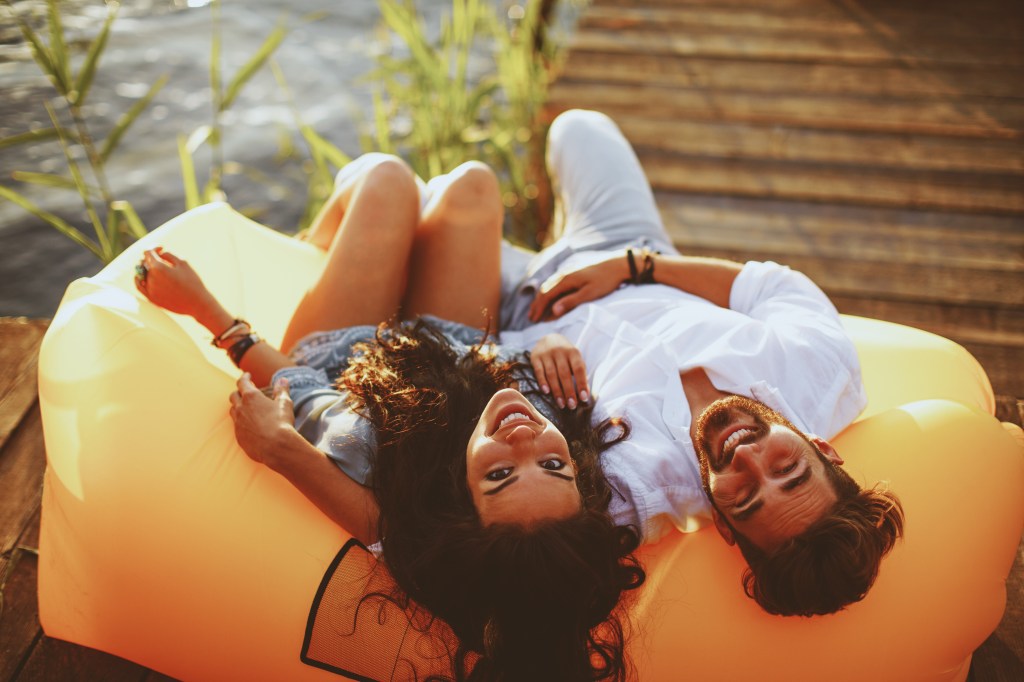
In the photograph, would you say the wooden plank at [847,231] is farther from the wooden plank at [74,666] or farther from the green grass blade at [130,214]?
the wooden plank at [74,666]

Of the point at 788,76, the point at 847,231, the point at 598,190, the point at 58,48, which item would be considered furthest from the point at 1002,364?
the point at 58,48

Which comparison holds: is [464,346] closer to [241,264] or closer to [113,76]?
[241,264]

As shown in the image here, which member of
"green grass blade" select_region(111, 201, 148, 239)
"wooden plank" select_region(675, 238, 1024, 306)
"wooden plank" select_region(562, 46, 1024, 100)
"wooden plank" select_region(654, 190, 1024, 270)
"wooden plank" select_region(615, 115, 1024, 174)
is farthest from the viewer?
"wooden plank" select_region(562, 46, 1024, 100)

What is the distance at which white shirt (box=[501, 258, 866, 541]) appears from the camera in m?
1.28

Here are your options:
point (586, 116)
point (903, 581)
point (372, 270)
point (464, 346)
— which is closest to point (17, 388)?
point (372, 270)

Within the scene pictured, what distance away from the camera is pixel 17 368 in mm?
1925

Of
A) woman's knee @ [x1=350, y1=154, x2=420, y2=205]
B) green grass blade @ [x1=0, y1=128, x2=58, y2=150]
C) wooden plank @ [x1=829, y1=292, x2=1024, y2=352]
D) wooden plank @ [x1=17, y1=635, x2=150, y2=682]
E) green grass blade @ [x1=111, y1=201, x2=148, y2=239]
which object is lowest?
wooden plank @ [x1=17, y1=635, x2=150, y2=682]

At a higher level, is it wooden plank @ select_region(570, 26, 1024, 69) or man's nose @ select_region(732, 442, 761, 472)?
wooden plank @ select_region(570, 26, 1024, 69)

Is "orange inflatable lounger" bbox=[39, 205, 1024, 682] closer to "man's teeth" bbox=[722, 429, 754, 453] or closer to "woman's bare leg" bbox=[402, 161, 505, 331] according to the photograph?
"man's teeth" bbox=[722, 429, 754, 453]

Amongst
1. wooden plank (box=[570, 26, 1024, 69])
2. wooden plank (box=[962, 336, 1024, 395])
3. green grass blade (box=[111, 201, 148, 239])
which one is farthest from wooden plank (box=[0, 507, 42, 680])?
wooden plank (box=[570, 26, 1024, 69])

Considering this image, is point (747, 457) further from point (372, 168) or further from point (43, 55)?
point (43, 55)

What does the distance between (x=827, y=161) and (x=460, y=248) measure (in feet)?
5.81

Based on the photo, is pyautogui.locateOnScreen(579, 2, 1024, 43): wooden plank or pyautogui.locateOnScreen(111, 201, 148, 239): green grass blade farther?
pyautogui.locateOnScreen(579, 2, 1024, 43): wooden plank

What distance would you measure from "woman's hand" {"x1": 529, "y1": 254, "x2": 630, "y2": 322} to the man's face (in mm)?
550
